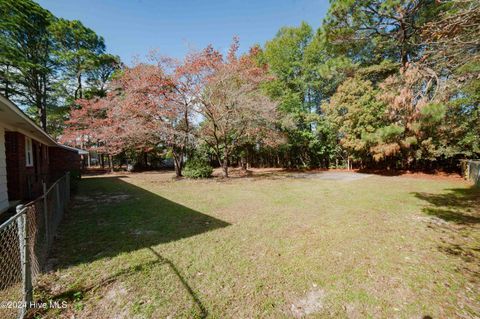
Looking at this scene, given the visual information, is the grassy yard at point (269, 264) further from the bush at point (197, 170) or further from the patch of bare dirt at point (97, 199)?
the bush at point (197, 170)

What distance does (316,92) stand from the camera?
2105 cm

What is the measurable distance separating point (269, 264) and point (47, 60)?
25777 millimetres

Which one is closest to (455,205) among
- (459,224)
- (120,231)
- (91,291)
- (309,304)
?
(459,224)

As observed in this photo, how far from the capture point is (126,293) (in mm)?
2523

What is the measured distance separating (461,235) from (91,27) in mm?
29795

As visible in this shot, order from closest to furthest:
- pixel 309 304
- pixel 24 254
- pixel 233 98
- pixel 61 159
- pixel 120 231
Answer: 1. pixel 24 254
2. pixel 309 304
3. pixel 120 231
4. pixel 233 98
5. pixel 61 159

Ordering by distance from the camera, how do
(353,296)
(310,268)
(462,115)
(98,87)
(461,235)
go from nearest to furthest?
(353,296)
(310,268)
(461,235)
(462,115)
(98,87)

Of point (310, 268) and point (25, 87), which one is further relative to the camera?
point (25, 87)

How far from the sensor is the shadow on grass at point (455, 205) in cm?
521

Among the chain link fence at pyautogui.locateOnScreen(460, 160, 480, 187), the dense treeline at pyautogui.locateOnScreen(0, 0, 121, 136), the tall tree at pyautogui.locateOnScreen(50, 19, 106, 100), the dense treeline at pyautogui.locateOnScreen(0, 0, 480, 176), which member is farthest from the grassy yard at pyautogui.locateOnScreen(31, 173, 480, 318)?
the tall tree at pyautogui.locateOnScreen(50, 19, 106, 100)

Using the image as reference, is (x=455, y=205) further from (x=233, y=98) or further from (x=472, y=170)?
(x=233, y=98)

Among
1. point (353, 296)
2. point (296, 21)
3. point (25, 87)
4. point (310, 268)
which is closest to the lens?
point (353, 296)

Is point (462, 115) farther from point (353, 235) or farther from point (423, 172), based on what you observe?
point (353, 235)

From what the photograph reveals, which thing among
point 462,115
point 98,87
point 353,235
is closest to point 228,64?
point 353,235
